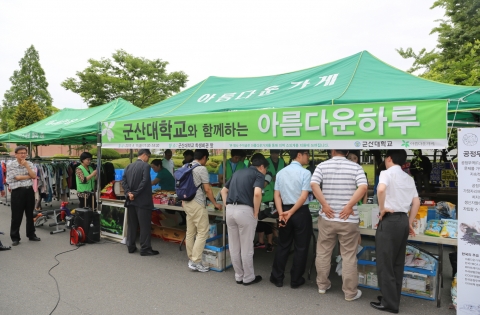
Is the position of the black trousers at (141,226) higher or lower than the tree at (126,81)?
lower

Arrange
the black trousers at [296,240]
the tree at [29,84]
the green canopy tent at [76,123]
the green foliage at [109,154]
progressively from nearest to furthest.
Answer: the black trousers at [296,240] → the green canopy tent at [76,123] → the green foliage at [109,154] → the tree at [29,84]

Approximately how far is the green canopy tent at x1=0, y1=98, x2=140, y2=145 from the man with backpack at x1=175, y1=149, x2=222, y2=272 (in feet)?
8.49

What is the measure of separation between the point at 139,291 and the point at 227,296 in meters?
1.15

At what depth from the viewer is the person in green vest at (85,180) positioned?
24.5 ft

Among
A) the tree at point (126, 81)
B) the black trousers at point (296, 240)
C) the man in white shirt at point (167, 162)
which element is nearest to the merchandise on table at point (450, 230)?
the black trousers at point (296, 240)

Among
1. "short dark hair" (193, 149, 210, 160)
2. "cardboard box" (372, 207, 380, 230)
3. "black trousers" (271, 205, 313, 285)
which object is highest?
"short dark hair" (193, 149, 210, 160)

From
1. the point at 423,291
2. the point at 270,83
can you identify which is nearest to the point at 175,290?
the point at 423,291

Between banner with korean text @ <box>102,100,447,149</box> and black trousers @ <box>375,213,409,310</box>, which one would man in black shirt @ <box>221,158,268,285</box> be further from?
black trousers @ <box>375,213,409,310</box>

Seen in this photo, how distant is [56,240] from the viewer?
271 inches

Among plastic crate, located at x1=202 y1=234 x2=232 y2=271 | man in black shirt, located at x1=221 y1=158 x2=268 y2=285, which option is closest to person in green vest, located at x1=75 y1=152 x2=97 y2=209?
plastic crate, located at x1=202 y1=234 x2=232 y2=271

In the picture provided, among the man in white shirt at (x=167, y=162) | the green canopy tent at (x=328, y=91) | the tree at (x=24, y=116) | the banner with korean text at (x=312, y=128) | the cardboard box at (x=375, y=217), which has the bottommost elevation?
the cardboard box at (x=375, y=217)

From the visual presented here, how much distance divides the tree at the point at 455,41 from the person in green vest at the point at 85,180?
961 centimetres

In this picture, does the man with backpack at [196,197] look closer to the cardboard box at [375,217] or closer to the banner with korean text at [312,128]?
the banner with korean text at [312,128]

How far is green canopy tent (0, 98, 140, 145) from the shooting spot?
7.71 meters
